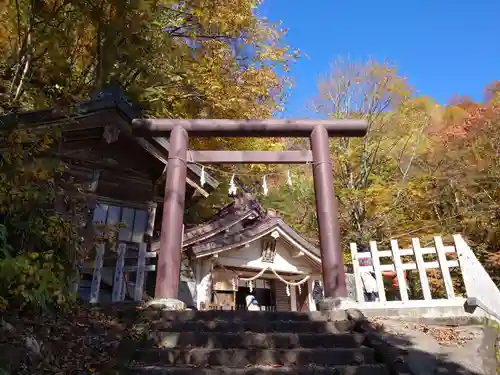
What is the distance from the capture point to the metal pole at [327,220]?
21.8ft

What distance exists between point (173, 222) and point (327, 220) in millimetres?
2710

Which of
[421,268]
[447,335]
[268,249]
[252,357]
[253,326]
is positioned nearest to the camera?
[252,357]

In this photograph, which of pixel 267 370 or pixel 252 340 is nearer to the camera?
pixel 267 370

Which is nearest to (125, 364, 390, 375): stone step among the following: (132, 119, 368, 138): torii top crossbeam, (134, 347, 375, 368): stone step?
(134, 347, 375, 368): stone step

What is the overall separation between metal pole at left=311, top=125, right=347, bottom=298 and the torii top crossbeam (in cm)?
22

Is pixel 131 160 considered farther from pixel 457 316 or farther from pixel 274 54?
pixel 457 316

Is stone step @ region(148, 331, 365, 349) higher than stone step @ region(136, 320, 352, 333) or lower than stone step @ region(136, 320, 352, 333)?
lower

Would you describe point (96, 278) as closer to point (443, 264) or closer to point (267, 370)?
point (267, 370)

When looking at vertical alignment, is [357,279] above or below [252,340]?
above

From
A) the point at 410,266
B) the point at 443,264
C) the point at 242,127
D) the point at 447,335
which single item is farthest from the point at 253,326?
the point at 242,127

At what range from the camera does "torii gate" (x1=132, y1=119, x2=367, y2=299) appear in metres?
6.68

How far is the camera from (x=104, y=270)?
32.6 feet

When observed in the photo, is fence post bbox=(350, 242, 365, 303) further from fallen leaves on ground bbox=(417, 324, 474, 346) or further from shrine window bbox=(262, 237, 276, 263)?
shrine window bbox=(262, 237, 276, 263)

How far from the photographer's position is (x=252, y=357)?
15.2 feet
